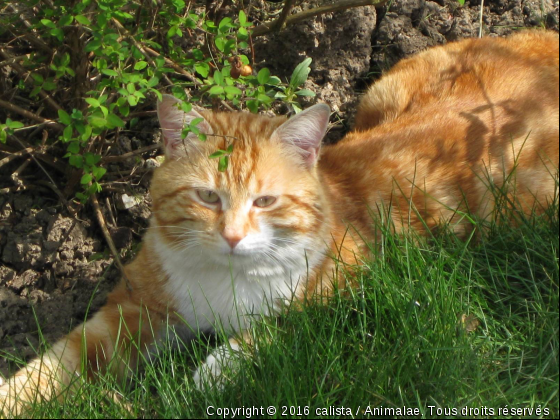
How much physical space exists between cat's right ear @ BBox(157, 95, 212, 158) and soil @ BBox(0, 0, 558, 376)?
0.73 m

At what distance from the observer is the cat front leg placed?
2697 millimetres

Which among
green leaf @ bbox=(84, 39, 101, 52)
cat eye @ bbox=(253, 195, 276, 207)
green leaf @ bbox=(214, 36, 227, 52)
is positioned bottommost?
cat eye @ bbox=(253, 195, 276, 207)

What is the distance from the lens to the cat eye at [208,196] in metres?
2.84

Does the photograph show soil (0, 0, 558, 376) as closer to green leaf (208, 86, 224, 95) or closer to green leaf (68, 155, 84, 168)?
green leaf (68, 155, 84, 168)

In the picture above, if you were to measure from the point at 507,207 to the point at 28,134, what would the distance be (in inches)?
97.6

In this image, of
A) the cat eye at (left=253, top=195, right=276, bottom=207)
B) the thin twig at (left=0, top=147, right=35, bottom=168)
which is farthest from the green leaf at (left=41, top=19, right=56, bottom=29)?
the cat eye at (left=253, top=195, right=276, bottom=207)

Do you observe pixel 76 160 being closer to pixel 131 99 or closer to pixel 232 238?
pixel 131 99

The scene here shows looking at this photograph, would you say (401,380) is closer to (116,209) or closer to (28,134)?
(116,209)

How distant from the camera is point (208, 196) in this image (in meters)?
2.85

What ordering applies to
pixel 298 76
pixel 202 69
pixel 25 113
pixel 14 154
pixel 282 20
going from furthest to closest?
pixel 282 20
pixel 14 154
pixel 25 113
pixel 298 76
pixel 202 69

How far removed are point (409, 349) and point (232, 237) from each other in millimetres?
772

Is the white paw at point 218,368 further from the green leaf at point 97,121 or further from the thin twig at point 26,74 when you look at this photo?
the thin twig at point 26,74

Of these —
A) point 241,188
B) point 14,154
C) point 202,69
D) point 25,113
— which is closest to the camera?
point 241,188

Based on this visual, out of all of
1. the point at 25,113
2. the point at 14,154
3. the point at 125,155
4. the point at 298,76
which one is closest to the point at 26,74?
the point at 25,113
